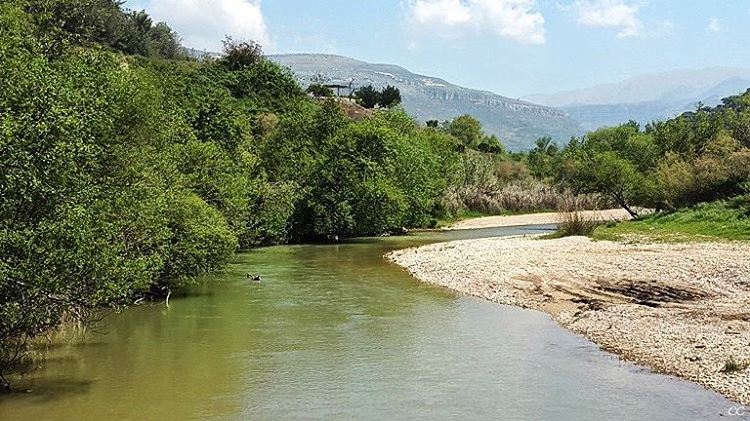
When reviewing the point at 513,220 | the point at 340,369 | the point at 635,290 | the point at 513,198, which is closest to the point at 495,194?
the point at 513,198

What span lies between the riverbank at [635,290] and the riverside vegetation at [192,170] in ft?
34.1

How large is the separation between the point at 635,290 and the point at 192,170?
70.1 feet

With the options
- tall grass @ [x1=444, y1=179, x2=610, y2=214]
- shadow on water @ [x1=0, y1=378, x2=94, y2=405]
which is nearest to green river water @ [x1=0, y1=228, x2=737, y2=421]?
shadow on water @ [x1=0, y1=378, x2=94, y2=405]

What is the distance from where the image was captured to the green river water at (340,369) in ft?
57.6

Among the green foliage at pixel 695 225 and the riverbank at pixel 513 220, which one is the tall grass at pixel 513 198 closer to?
the riverbank at pixel 513 220

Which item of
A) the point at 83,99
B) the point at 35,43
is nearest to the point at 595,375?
the point at 83,99

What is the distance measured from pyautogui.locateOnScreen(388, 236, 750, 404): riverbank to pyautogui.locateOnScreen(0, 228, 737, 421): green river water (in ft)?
3.60

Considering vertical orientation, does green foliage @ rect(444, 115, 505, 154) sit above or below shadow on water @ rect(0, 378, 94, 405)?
above

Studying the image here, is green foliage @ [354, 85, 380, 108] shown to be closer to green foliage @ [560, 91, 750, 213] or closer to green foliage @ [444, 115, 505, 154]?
green foliage @ [444, 115, 505, 154]

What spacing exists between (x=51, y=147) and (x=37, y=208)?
1.42 m

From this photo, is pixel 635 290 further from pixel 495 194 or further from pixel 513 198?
pixel 513 198

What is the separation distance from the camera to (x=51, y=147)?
1661 cm

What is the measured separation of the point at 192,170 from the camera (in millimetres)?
37562

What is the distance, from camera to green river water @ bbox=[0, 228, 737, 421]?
691 inches
